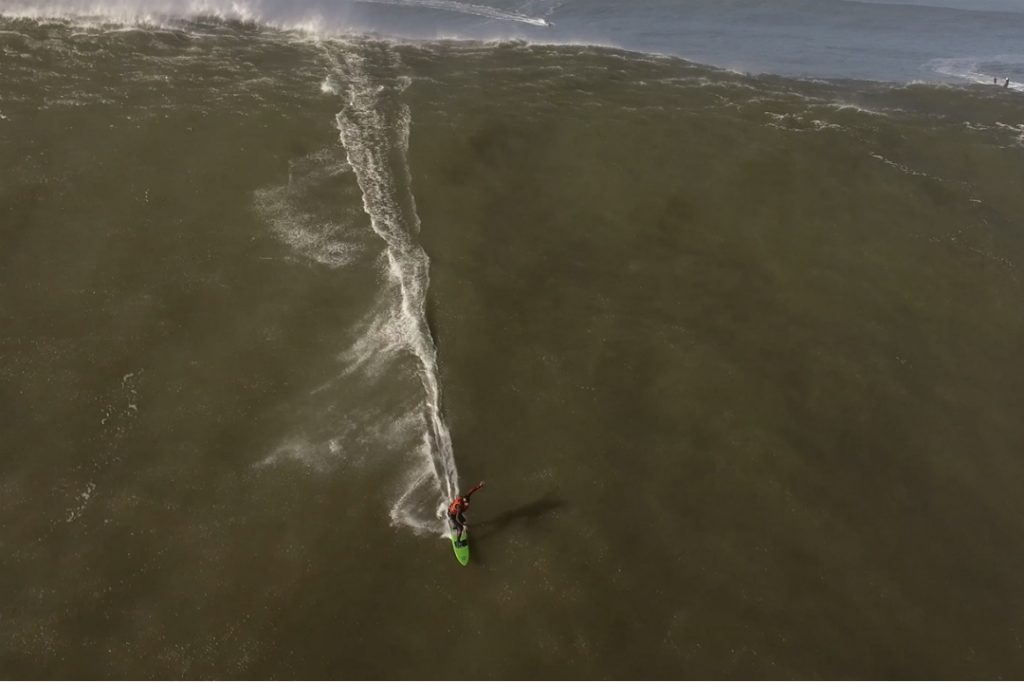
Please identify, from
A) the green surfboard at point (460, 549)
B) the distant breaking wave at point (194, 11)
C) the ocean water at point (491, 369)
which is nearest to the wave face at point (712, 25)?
the distant breaking wave at point (194, 11)

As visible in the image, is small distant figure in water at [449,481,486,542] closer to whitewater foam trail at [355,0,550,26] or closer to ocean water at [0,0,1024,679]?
ocean water at [0,0,1024,679]

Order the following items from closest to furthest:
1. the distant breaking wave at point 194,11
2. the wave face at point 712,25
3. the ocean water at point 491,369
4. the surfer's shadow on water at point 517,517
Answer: the ocean water at point 491,369
the surfer's shadow on water at point 517,517
the distant breaking wave at point 194,11
the wave face at point 712,25

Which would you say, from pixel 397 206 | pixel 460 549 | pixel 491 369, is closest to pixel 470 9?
pixel 397 206

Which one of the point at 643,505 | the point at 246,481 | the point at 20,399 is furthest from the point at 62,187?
the point at 643,505

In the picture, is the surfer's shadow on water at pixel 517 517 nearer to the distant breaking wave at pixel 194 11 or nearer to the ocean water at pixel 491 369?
the ocean water at pixel 491 369

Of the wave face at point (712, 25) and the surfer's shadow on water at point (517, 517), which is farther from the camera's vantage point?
the wave face at point (712, 25)

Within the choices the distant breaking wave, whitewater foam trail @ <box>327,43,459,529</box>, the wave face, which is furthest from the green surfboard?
the distant breaking wave

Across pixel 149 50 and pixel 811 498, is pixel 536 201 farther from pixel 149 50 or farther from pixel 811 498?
pixel 149 50

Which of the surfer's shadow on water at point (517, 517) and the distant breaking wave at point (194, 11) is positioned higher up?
the distant breaking wave at point (194, 11)
